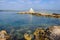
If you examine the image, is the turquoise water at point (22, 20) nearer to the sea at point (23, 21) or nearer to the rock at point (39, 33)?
the sea at point (23, 21)

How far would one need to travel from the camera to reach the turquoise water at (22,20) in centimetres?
199

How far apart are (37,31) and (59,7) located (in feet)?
2.18

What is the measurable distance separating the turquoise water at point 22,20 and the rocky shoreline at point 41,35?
0.10 metres

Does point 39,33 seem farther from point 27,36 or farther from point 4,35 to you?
point 4,35

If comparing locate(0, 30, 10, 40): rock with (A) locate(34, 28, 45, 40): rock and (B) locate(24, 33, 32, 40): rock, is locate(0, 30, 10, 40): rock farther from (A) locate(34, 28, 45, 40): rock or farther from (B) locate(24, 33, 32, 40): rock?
(A) locate(34, 28, 45, 40): rock

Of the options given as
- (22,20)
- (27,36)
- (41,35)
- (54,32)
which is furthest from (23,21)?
(54,32)

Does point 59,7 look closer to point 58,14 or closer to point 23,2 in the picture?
point 58,14

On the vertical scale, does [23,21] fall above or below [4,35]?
above

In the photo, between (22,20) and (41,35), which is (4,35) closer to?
(22,20)

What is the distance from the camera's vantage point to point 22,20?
2008 millimetres

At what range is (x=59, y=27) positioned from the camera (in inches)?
78.5

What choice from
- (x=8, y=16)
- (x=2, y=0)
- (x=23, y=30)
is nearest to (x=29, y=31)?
(x=23, y=30)

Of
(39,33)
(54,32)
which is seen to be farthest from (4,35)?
(54,32)

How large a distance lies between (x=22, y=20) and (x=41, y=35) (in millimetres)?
491
